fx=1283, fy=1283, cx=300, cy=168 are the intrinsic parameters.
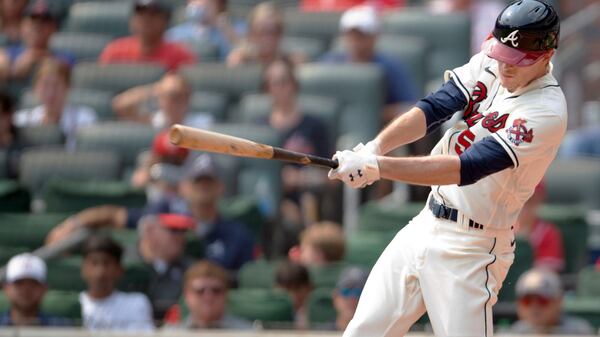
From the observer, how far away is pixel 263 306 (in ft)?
23.6

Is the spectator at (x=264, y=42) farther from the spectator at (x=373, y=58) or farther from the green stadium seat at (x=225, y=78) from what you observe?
the spectator at (x=373, y=58)

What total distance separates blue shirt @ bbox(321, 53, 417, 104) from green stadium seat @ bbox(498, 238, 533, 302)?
183cm

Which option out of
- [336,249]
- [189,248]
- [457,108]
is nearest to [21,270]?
[189,248]

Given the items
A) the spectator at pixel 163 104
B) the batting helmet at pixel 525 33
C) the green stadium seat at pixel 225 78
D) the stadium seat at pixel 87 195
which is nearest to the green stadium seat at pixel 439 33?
the green stadium seat at pixel 225 78

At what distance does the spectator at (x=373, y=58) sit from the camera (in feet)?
29.7

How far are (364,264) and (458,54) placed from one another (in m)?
2.53

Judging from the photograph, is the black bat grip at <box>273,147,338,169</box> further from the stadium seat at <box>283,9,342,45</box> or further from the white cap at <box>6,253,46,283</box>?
the stadium seat at <box>283,9,342,45</box>

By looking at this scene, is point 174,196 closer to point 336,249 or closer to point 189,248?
point 189,248

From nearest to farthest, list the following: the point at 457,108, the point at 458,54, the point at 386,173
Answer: the point at 386,173, the point at 457,108, the point at 458,54

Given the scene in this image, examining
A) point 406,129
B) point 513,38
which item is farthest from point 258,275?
point 513,38

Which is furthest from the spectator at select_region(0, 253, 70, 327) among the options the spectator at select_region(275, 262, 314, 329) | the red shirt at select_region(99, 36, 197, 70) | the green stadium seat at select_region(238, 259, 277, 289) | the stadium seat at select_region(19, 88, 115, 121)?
the red shirt at select_region(99, 36, 197, 70)

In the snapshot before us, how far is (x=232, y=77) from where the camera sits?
31.0 ft

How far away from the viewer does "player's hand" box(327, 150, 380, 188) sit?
461cm

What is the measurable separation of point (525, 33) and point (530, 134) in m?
0.37
